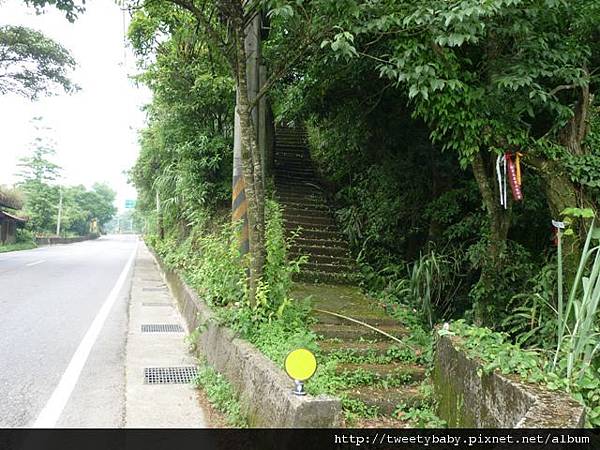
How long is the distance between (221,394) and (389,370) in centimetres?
→ 160

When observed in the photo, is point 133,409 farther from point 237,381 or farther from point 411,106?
point 411,106

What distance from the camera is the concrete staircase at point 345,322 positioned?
3948 millimetres

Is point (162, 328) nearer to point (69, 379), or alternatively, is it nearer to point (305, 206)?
point (69, 379)

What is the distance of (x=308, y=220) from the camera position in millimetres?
9031

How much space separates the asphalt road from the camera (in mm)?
3955

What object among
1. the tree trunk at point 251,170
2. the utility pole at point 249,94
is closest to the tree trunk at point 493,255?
the tree trunk at point 251,170

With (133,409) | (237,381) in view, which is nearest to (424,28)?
(237,381)

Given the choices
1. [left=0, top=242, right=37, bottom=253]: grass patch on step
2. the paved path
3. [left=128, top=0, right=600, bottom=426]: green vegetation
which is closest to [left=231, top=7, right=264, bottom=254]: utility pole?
[left=128, top=0, right=600, bottom=426]: green vegetation

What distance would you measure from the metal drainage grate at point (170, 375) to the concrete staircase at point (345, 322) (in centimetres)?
152

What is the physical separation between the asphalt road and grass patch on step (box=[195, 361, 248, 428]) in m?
0.79

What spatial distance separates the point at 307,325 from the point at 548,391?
2.69 metres

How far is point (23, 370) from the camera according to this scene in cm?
493

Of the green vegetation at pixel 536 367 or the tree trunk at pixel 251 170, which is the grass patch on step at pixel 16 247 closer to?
the tree trunk at pixel 251 170

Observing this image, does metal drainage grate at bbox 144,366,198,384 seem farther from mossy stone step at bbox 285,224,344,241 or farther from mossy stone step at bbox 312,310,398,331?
mossy stone step at bbox 285,224,344,241
